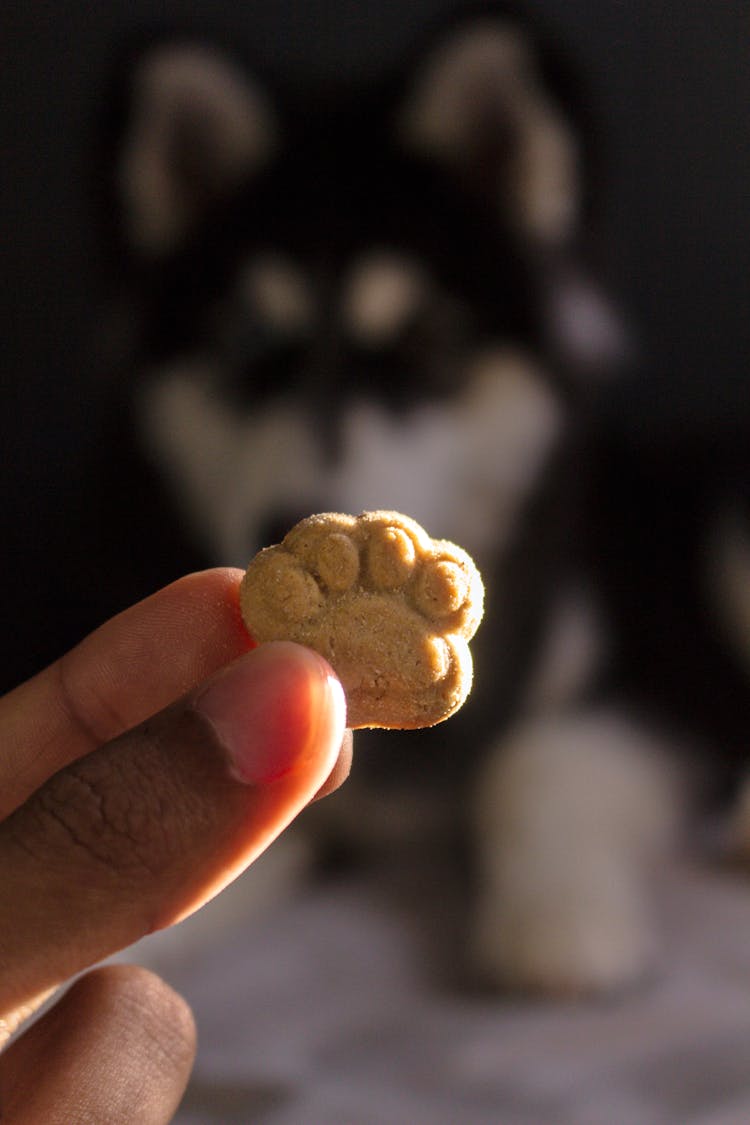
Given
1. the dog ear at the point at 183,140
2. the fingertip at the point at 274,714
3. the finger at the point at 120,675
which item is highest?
the dog ear at the point at 183,140

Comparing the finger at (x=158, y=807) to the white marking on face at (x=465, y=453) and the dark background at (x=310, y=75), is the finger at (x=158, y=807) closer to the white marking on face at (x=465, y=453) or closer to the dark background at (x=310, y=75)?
the white marking on face at (x=465, y=453)

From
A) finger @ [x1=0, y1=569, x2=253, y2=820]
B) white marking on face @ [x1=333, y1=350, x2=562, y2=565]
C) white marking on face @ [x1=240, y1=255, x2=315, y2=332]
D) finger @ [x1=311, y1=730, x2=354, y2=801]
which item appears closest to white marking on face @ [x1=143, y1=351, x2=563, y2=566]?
white marking on face @ [x1=333, y1=350, x2=562, y2=565]

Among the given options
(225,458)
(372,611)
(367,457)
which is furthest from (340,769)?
(225,458)

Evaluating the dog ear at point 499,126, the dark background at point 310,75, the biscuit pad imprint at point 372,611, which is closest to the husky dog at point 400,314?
the dog ear at point 499,126

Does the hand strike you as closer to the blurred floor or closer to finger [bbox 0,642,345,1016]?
finger [bbox 0,642,345,1016]

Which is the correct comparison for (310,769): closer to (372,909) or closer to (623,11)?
(372,909)

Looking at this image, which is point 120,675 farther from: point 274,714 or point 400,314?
point 400,314
